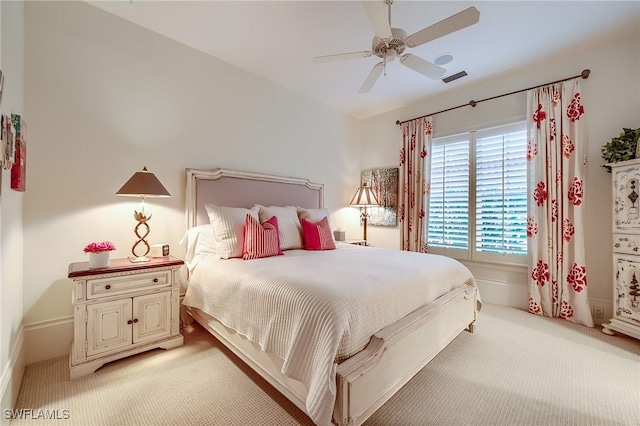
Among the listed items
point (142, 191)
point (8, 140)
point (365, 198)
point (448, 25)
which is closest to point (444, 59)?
point (448, 25)

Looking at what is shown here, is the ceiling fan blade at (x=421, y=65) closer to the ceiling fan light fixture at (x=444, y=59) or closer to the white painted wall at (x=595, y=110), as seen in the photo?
the ceiling fan light fixture at (x=444, y=59)

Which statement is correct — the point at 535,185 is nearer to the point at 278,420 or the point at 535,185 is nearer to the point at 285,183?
the point at 285,183

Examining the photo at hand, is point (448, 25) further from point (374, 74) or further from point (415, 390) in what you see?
point (415, 390)

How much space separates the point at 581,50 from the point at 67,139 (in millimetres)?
5011

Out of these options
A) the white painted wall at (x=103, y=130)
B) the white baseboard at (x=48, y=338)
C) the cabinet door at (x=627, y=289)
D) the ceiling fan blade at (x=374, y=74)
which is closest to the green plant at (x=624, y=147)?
the cabinet door at (x=627, y=289)

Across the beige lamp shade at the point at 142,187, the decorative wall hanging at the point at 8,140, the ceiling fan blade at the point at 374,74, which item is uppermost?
the ceiling fan blade at the point at 374,74

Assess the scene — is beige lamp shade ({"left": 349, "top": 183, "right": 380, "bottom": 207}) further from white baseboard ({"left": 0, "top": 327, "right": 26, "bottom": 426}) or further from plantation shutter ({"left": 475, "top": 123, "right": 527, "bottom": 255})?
white baseboard ({"left": 0, "top": 327, "right": 26, "bottom": 426})

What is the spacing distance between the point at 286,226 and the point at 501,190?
2.70 metres

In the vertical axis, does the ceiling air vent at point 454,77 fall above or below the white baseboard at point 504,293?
above

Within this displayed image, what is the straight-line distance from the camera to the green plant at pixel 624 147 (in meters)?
2.39

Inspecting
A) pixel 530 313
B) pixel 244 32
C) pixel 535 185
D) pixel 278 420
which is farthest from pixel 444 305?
pixel 244 32

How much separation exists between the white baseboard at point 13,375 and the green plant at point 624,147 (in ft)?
15.4

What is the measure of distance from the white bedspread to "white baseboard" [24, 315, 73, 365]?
92 cm

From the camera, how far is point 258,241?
245cm
